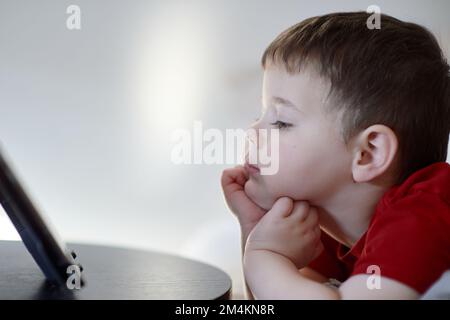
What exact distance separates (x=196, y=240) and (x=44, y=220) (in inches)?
40.2

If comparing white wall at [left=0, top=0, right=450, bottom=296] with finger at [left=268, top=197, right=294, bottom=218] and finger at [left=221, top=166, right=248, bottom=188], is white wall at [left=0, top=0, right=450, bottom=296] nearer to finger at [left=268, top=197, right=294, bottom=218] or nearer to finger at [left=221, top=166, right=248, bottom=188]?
finger at [left=221, top=166, right=248, bottom=188]

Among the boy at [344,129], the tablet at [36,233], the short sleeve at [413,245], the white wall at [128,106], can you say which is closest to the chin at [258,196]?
the boy at [344,129]

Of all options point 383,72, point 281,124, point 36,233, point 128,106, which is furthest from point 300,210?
point 128,106

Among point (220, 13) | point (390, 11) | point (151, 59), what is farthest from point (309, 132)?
point (151, 59)

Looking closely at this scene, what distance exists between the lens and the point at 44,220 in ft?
2.40

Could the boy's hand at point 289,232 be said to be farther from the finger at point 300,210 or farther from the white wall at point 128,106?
the white wall at point 128,106

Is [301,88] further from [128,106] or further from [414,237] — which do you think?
[128,106]

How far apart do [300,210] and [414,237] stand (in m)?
0.22

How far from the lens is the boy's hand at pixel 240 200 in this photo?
958 millimetres

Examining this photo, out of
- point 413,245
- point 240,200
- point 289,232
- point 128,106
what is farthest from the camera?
point 128,106

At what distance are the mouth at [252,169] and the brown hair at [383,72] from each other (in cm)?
15

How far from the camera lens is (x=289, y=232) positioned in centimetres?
85

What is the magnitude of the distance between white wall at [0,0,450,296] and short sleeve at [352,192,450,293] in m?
0.80

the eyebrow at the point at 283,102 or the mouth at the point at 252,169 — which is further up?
the eyebrow at the point at 283,102
